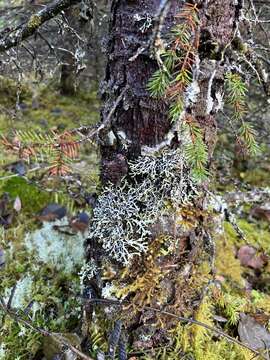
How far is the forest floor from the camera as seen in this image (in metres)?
1.67

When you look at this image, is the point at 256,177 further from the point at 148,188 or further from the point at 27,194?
the point at 148,188

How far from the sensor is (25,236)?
7.54 feet

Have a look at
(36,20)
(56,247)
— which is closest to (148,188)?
(36,20)

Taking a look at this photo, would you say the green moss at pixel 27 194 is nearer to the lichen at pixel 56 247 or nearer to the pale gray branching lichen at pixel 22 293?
the lichen at pixel 56 247

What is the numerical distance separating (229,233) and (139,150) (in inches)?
52.6

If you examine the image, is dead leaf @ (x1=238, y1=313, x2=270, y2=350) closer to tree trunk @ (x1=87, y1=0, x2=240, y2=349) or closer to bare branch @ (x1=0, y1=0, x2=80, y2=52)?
tree trunk @ (x1=87, y1=0, x2=240, y2=349)

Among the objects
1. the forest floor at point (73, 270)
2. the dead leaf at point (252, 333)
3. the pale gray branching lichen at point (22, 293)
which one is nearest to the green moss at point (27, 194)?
the forest floor at point (73, 270)

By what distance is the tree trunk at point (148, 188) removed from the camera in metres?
1.33

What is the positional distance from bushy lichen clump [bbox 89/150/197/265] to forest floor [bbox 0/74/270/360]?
27 cm

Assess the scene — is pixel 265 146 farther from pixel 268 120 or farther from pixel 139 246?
pixel 139 246

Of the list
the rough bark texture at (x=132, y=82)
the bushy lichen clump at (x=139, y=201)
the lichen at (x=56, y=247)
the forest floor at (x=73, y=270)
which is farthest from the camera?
the lichen at (x=56, y=247)

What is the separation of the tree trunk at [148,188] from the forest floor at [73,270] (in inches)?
5.3

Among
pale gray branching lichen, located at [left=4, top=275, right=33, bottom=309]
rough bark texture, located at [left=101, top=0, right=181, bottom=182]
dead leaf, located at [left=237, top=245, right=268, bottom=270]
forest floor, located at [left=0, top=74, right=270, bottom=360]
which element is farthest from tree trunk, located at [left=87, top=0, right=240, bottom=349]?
dead leaf, located at [left=237, top=245, right=268, bottom=270]

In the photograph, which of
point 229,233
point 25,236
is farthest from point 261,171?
point 25,236
